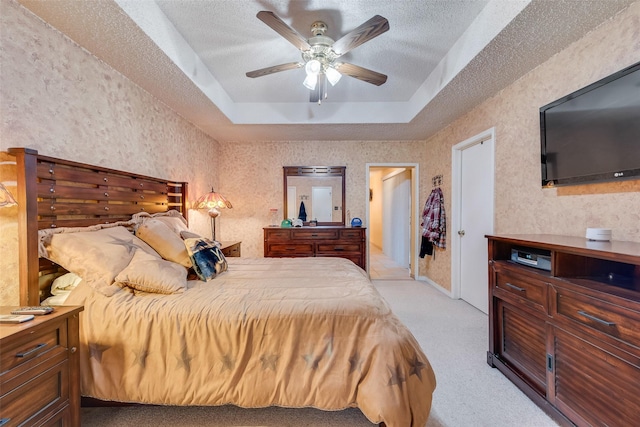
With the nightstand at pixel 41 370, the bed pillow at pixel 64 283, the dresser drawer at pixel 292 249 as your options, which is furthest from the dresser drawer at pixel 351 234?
the nightstand at pixel 41 370

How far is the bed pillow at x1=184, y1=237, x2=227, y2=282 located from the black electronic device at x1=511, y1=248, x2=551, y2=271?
87.1 inches

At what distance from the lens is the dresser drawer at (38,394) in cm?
101

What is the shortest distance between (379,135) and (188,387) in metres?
3.83

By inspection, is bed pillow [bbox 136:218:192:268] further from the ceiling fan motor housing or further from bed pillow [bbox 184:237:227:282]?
the ceiling fan motor housing

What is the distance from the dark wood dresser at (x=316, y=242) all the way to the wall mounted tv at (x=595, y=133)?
2.42m

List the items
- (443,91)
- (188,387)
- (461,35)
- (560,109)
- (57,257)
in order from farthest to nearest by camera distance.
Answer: (443,91) → (461,35) → (560,109) → (57,257) → (188,387)

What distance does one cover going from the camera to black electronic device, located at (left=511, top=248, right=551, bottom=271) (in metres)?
1.63

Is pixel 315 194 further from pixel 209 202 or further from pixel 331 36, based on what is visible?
pixel 331 36

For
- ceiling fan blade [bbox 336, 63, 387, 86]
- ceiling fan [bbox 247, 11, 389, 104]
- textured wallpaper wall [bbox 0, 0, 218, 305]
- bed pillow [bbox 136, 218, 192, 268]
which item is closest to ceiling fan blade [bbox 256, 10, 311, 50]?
ceiling fan [bbox 247, 11, 389, 104]

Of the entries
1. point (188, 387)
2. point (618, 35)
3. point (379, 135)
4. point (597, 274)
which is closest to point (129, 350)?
point (188, 387)

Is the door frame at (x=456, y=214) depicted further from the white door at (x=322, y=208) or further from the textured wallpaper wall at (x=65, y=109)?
the textured wallpaper wall at (x=65, y=109)

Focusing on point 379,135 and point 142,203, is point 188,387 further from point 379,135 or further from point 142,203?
point 379,135

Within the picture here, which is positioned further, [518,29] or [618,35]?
[518,29]

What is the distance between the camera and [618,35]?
62.4 inches
